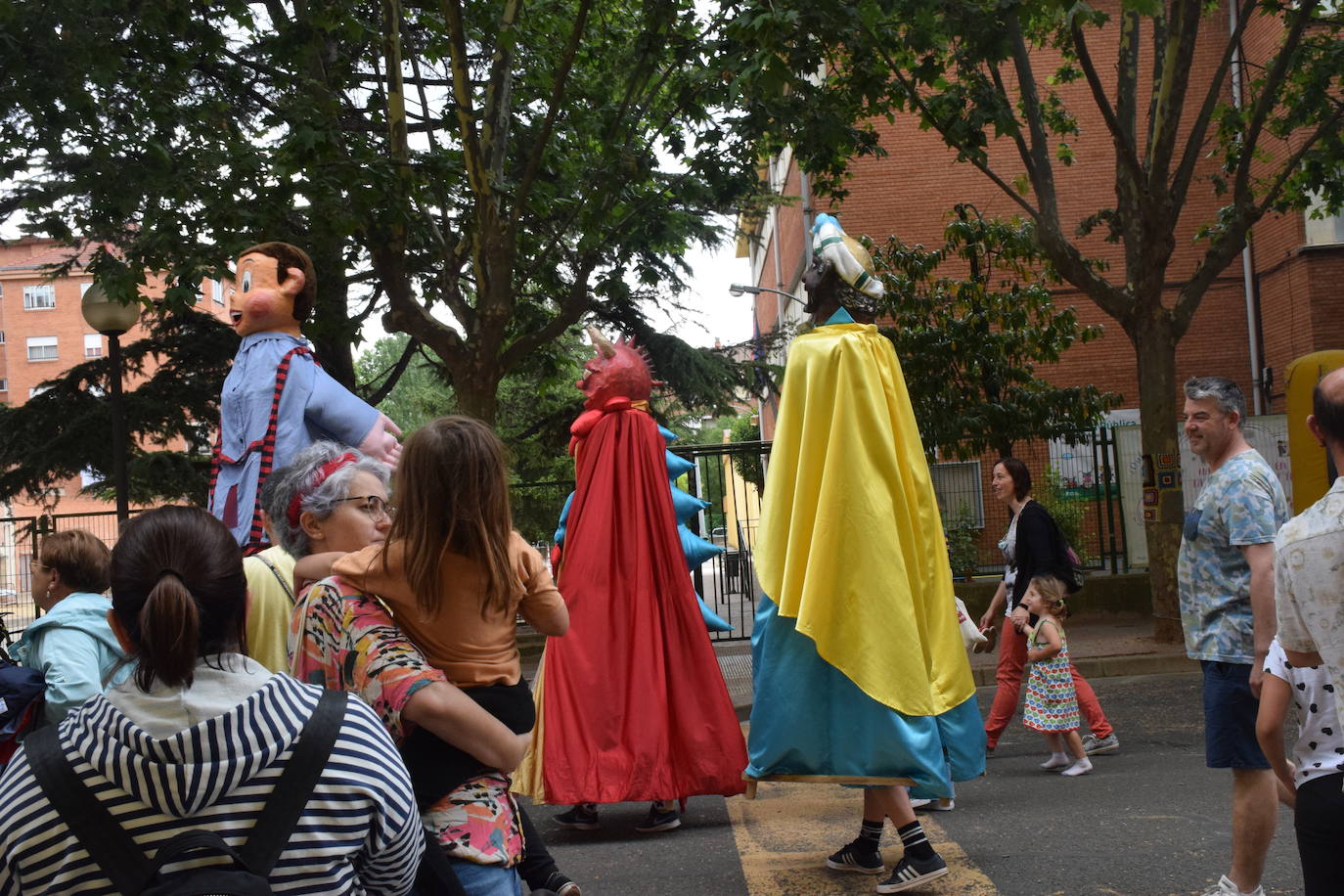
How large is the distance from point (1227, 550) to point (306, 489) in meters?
3.07

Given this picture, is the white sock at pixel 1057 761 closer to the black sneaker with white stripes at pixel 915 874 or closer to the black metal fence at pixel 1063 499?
the black sneaker with white stripes at pixel 915 874

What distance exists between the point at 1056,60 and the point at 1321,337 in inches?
279

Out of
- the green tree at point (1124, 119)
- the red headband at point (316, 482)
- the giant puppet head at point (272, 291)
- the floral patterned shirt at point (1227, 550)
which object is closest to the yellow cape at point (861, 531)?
the floral patterned shirt at point (1227, 550)

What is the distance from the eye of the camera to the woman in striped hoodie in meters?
1.81

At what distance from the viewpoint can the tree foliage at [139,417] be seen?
14898 millimetres

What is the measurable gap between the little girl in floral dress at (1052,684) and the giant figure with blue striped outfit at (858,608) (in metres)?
2.36

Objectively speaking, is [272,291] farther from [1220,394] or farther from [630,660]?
[1220,394]

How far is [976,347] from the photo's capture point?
1461 cm

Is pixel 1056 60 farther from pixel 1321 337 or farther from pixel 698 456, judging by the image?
pixel 698 456

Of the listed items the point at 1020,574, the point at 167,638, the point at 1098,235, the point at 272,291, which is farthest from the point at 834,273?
the point at 1098,235

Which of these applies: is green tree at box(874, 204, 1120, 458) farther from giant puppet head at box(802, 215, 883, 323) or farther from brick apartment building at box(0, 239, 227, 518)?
brick apartment building at box(0, 239, 227, 518)

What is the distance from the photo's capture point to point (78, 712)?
6.35 ft

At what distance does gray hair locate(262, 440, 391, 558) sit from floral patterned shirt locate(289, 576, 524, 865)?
566 mm

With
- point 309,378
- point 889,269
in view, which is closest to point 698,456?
point 889,269
